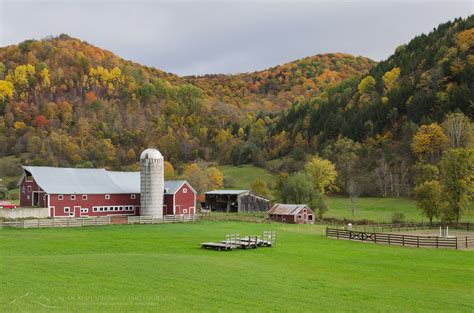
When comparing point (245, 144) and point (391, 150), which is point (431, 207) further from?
point (245, 144)

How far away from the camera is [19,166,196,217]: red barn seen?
59250mm

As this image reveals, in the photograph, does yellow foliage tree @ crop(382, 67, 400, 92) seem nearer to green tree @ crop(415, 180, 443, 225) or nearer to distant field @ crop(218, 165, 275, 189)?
distant field @ crop(218, 165, 275, 189)

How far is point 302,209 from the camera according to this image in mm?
65750

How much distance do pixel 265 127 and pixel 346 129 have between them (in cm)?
5003

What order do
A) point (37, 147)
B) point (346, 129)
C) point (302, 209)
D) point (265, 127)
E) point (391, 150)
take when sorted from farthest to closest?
point (265, 127) < point (37, 147) < point (346, 129) < point (391, 150) < point (302, 209)

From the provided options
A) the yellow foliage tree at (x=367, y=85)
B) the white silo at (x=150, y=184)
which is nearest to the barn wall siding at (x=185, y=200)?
the white silo at (x=150, y=184)

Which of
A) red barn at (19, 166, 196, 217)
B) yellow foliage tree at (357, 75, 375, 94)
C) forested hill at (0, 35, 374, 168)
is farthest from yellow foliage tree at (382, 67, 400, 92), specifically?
red barn at (19, 166, 196, 217)

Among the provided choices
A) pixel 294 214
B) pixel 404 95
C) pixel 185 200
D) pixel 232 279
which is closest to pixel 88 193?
pixel 185 200

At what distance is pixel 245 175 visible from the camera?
406ft

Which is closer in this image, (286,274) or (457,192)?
(286,274)

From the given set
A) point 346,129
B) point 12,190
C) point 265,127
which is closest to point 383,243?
point 12,190

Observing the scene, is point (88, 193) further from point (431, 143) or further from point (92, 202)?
point (431, 143)

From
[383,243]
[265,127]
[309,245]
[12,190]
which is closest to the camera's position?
[309,245]

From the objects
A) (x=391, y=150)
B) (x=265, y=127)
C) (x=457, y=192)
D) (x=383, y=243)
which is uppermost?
(x=265, y=127)
